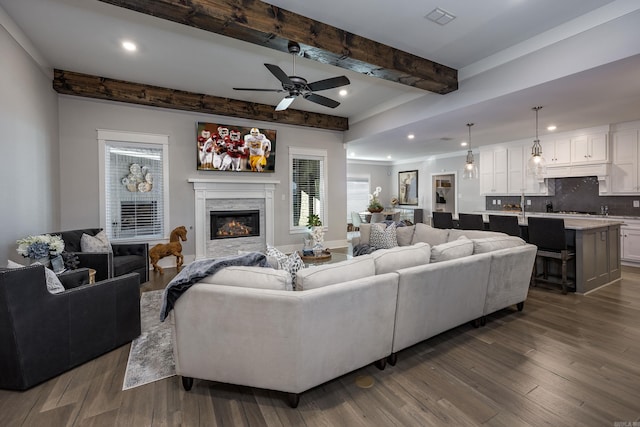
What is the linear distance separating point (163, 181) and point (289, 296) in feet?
15.3

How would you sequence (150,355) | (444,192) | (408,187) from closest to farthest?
(150,355)
(444,192)
(408,187)

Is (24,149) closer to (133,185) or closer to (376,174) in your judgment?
(133,185)

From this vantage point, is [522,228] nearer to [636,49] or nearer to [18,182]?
[636,49]

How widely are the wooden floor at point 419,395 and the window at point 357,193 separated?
28.2ft

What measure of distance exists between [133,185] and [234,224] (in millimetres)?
1919

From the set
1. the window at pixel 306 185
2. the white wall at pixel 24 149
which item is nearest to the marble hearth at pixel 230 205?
the window at pixel 306 185

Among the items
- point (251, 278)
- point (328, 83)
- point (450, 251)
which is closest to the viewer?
point (251, 278)

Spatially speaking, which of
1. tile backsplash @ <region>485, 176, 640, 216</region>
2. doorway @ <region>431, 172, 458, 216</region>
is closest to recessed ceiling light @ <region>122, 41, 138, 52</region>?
tile backsplash @ <region>485, 176, 640, 216</region>

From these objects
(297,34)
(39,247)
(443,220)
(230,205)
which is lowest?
(39,247)

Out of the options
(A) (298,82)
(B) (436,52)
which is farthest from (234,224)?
(B) (436,52)

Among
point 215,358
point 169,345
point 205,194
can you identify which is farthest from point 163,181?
point 215,358

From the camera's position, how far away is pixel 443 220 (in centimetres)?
567

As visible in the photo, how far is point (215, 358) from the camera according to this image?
1.84 m

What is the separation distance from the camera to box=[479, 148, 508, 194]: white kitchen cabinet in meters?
7.58
